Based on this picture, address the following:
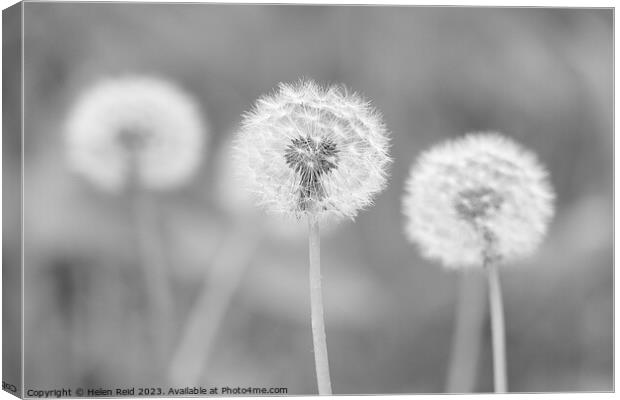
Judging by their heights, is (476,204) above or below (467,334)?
above

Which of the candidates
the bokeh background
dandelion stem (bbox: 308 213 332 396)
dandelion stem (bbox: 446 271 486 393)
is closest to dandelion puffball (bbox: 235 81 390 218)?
dandelion stem (bbox: 308 213 332 396)

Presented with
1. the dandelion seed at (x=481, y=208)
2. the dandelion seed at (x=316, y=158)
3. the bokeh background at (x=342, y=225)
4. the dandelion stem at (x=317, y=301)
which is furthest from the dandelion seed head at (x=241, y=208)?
the dandelion stem at (x=317, y=301)

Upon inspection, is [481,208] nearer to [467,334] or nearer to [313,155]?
[313,155]

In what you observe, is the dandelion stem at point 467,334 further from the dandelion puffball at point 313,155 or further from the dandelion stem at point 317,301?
the dandelion stem at point 317,301

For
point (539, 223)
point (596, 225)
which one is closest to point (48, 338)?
point (539, 223)

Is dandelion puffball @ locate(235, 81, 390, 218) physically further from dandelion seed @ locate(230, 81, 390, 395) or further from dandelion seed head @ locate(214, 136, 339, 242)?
dandelion seed head @ locate(214, 136, 339, 242)

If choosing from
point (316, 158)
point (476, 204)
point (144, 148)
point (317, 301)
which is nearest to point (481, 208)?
point (476, 204)

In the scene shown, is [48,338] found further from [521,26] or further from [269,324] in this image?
[521,26]
